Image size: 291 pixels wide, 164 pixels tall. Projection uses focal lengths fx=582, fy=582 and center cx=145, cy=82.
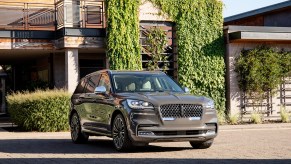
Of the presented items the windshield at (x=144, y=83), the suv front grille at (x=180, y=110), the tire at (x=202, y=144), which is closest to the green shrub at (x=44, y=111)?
the windshield at (x=144, y=83)

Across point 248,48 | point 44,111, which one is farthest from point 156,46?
point 44,111

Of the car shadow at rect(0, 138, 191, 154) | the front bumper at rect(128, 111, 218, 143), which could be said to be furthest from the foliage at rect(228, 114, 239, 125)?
the front bumper at rect(128, 111, 218, 143)

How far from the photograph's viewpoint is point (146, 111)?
12320 millimetres

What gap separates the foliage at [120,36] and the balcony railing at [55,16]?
93 cm

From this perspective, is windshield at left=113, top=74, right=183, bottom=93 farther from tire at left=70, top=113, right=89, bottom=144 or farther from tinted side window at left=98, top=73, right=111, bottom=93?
tire at left=70, top=113, right=89, bottom=144

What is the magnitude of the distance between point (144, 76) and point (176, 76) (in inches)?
447

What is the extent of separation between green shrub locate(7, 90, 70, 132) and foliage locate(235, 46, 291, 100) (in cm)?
858

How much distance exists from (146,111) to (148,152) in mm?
952

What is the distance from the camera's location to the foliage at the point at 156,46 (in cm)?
2527

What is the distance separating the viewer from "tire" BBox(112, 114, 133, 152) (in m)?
12.5

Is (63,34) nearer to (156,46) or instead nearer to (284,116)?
(156,46)

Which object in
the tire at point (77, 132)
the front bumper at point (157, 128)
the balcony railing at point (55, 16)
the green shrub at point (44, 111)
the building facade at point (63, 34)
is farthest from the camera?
the balcony railing at point (55, 16)

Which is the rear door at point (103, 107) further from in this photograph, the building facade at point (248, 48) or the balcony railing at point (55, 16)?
the building facade at point (248, 48)
